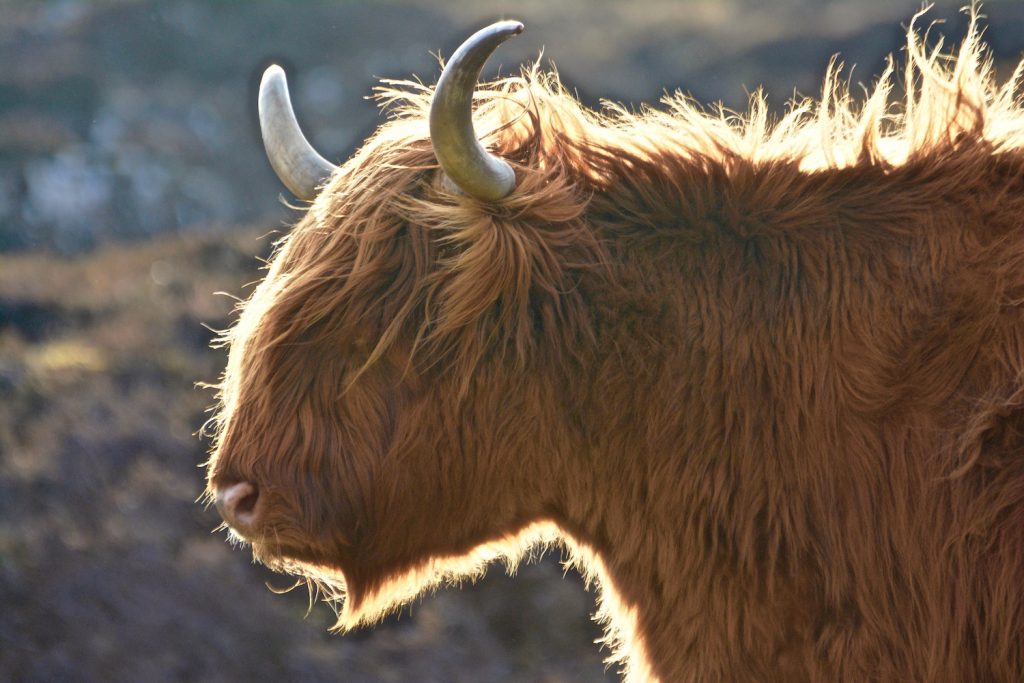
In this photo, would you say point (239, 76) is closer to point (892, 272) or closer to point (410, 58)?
point (410, 58)

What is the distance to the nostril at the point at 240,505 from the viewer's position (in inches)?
111

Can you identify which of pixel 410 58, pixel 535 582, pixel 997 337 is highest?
pixel 410 58

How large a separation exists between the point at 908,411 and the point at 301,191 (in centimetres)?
175

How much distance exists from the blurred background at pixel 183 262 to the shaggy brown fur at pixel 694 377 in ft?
8.26

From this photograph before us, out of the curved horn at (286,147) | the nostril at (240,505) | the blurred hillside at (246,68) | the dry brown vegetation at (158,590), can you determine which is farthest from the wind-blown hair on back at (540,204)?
the blurred hillside at (246,68)

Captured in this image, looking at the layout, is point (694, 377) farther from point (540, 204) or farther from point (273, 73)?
point (273, 73)

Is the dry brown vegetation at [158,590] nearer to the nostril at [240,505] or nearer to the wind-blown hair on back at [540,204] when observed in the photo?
the nostril at [240,505]

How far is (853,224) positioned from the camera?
2654 mm

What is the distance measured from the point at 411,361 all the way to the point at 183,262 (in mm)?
8991

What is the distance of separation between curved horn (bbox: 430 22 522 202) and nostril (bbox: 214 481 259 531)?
0.96 m

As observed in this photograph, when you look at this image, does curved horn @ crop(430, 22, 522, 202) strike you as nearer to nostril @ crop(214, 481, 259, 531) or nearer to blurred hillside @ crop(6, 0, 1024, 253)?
nostril @ crop(214, 481, 259, 531)

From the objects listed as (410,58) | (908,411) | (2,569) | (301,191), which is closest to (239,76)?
(410,58)

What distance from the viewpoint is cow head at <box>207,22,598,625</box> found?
8.84ft

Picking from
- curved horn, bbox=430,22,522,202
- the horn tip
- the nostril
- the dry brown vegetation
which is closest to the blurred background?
the dry brown vegetation
